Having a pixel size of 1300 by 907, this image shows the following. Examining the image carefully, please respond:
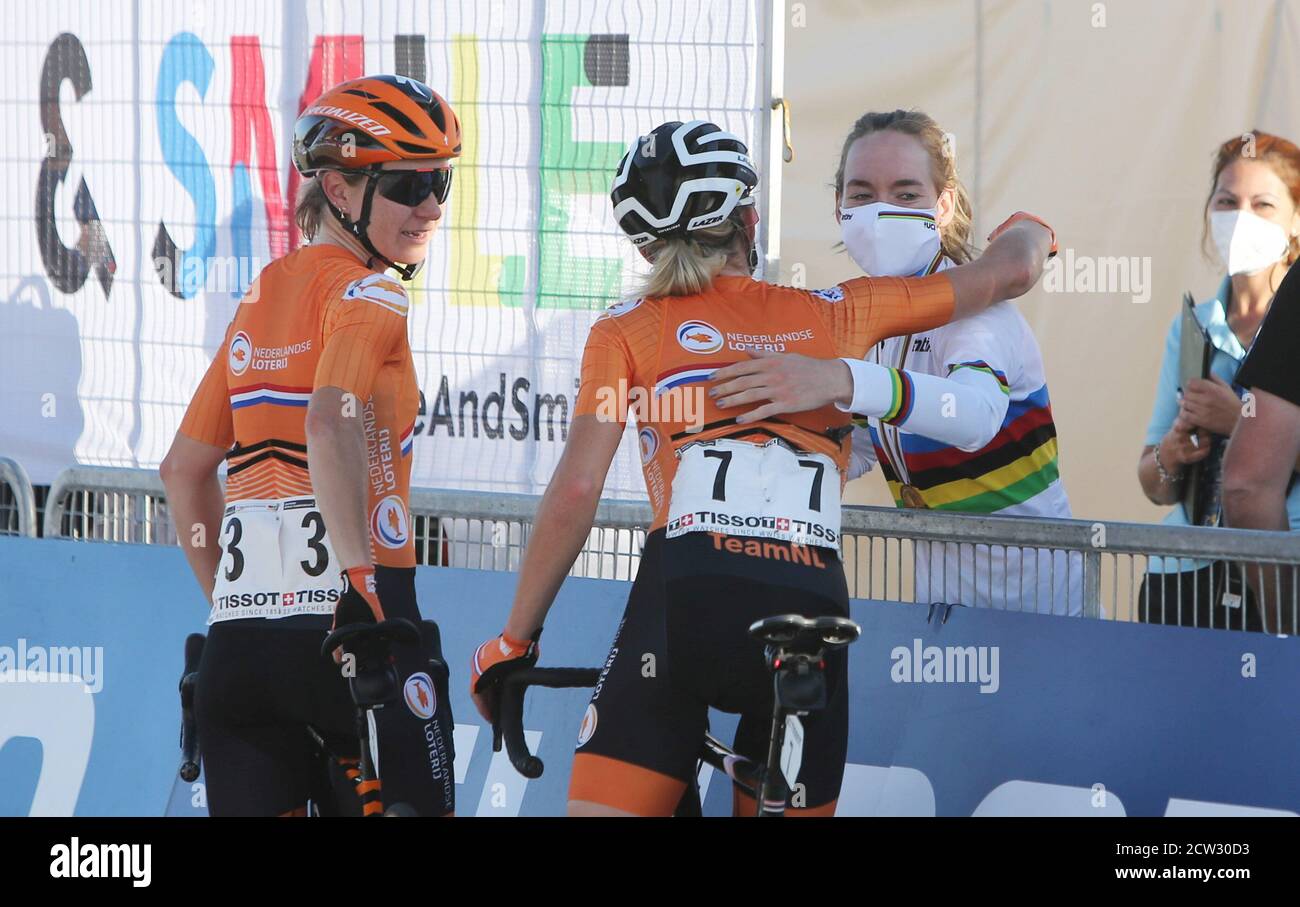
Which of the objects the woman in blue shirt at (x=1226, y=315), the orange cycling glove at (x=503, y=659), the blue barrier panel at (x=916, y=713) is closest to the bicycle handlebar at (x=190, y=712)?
the orange cycling glove at (x=503, y=659)

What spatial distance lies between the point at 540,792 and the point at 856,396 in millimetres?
1875

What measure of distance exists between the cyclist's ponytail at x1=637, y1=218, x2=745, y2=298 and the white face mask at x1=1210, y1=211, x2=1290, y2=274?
6.96ft

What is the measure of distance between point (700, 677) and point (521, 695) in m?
0.47

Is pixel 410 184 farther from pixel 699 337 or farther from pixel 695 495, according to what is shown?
pixel 695 495

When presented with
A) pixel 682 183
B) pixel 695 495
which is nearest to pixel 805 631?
pixel 695 495

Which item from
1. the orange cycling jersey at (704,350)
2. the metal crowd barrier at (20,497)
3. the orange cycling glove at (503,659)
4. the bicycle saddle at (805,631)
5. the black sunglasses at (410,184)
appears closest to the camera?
the bicycle saddle at (805,631)

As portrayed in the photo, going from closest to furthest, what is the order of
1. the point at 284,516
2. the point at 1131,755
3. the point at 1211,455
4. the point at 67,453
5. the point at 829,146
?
the point at 284,516 < the point at 1131,755 < the point at 1211,455 < the point at 67,453 < the point at 829,146

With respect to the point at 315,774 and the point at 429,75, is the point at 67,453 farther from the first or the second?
the point at 315,774

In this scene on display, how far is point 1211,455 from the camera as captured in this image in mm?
4449

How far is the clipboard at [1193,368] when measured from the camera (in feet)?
14.7

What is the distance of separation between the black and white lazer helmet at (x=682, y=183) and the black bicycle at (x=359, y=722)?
1003 millimetres
